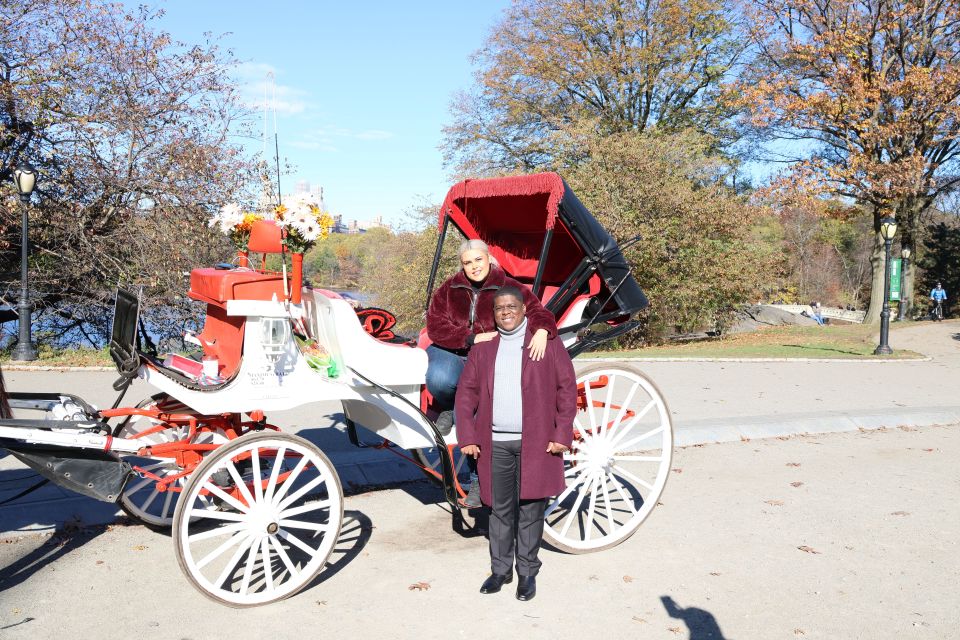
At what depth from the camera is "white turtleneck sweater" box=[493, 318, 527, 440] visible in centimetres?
420

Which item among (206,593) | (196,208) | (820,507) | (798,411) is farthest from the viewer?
(196,208)

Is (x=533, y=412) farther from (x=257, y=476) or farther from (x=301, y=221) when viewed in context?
(x=301, y=221)

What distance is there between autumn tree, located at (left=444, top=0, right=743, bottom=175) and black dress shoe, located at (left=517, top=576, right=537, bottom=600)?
2462 cm

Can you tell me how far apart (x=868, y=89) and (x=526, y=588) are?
2642 cm

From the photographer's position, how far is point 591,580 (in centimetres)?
451

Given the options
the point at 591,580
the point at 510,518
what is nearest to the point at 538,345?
the point at 510,518

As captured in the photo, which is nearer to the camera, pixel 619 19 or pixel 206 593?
pixel 206 593

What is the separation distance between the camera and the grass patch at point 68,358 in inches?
483

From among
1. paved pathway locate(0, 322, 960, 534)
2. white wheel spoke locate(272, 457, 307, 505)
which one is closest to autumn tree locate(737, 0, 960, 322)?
paved pathway locate(0, 322, 960, 534)

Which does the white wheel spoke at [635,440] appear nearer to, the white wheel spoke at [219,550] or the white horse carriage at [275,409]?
the white horse carriage at [275,409]

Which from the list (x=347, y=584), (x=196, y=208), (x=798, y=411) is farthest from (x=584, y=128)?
(x=347, y=584)

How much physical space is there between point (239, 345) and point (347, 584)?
5.19ft

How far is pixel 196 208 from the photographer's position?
16219mm

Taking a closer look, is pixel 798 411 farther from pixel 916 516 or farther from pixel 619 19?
pixel 619 19
